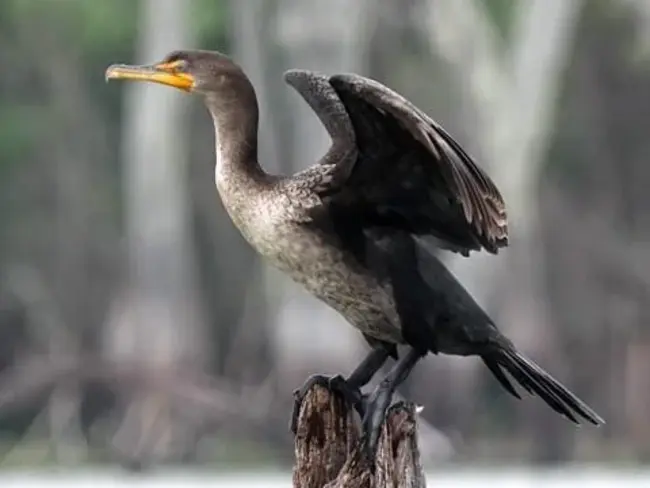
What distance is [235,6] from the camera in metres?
6.49

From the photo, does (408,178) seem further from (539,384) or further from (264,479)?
(264,479)

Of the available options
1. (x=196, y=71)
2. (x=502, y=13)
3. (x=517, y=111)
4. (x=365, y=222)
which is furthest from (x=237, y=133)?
(x=502, y=13)

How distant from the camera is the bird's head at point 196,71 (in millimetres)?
1933

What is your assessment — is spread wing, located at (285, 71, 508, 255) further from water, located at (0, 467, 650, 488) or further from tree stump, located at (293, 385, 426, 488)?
water, located at (0, 467, 650, 488)

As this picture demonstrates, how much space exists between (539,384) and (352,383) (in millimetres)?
237

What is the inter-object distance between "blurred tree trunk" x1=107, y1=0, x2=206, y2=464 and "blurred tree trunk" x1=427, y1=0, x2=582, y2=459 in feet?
3.62

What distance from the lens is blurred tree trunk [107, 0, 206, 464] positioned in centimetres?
611

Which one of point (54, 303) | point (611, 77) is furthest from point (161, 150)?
point (611, 77)

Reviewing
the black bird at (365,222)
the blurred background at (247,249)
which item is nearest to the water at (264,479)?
the blurred background at (247,249)

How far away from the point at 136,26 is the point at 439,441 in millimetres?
2045

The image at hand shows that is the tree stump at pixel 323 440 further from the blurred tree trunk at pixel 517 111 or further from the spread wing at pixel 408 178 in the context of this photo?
the blurred tree trunk at pixel 517 111

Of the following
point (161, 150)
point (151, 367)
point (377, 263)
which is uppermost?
point (161, 150)

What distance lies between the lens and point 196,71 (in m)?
1.94

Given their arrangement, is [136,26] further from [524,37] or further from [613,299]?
[613,299]
